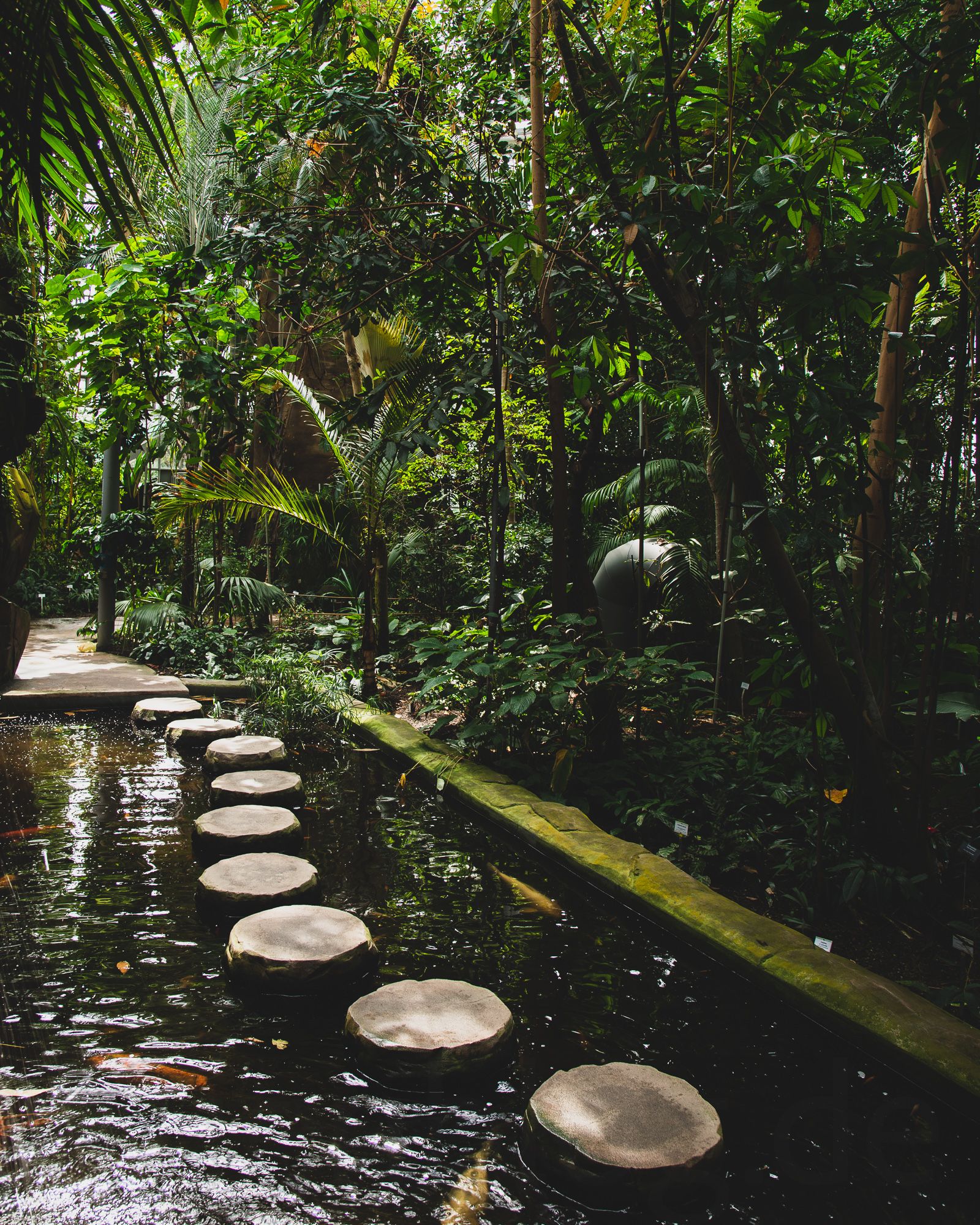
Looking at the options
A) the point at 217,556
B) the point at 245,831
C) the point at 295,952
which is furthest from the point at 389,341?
the point at 295,952

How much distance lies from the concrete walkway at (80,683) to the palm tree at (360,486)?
147 centimetres

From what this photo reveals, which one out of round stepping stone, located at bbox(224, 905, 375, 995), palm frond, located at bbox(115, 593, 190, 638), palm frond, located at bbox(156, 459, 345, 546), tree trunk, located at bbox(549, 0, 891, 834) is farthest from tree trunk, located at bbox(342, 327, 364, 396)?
round stepping stone, located at bbox(224, 905, 375, 995)

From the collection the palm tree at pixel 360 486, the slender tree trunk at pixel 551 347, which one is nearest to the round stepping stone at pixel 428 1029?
the slender tree trunk at pixel 551 347

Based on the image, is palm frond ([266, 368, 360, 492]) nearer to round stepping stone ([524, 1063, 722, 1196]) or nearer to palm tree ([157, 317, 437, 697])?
palm tree ([157, 317, 437, 697])

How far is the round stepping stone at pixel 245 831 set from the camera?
12.5ft

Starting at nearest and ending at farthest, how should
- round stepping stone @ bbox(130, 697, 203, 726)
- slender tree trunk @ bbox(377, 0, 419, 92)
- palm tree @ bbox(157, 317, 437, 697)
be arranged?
slender tree trunk @ bbox(377, 0, 419, 92)
round stepping stone @ bbox(130, 697, 203, 726)
palm tree @ bbox(157, 317, 437, 697)

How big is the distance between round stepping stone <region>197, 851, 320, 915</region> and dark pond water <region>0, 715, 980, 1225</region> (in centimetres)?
13

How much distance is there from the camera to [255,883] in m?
3.24

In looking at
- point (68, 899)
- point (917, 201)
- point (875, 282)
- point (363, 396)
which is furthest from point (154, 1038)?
point (917, 201)

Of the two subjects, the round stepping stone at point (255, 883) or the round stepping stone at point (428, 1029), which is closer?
the round stepping stone at point (428, 1029)

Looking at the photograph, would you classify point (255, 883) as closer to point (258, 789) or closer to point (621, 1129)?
point (258, 789)

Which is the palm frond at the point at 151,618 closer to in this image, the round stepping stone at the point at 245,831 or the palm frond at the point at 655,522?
the palm frond at the point at 655,522

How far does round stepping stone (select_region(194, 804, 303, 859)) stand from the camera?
3.79m

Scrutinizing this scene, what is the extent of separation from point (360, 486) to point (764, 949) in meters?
5.27
